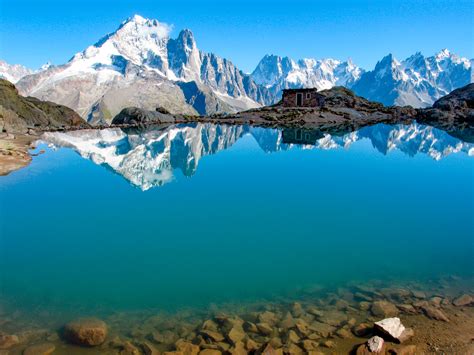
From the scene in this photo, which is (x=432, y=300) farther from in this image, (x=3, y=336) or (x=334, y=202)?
(x=3, y=336)

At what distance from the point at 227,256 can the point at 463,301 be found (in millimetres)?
9762

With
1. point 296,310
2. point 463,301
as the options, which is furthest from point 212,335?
point 463,301

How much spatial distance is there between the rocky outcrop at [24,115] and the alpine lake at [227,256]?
39201mm

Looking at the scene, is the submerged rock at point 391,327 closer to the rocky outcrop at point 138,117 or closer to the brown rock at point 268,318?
the brown rock at point 268,318

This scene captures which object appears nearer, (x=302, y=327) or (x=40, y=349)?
(x=40, y=349)

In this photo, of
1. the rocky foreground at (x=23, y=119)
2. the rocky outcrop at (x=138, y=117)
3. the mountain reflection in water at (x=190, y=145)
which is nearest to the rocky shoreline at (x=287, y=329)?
the mountain reflection in water at (x=190, y=145)

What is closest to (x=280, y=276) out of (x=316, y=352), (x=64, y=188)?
(x=316, y=352)

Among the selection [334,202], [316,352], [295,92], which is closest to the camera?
[316,352]

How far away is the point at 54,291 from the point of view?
15.5m

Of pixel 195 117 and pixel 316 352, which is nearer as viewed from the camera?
pixel 316 352

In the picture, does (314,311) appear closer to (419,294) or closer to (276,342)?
(276,342)

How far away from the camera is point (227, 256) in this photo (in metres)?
18.2

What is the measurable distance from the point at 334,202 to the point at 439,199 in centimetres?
824

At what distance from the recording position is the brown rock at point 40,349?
12219 mm
